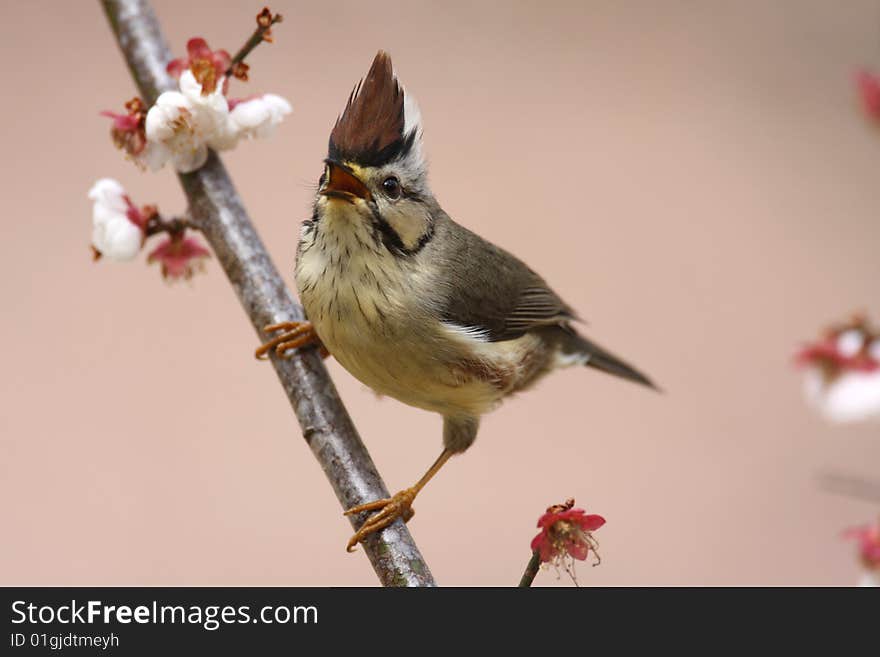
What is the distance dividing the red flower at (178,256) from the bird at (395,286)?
21 centimetres

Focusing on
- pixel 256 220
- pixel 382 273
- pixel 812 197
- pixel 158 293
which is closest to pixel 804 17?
pixel 812 197

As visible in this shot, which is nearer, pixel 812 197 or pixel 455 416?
pixel 455 416

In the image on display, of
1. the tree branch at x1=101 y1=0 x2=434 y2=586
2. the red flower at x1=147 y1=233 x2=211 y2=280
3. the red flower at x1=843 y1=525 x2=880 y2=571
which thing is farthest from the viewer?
the red flower at x1=147 y1=233 x2=211 y2=280

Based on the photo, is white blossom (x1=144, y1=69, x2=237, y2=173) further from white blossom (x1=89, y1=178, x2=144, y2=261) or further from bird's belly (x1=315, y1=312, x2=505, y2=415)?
bird's belly (x1=315, y1=312, x2=505, y2=415)

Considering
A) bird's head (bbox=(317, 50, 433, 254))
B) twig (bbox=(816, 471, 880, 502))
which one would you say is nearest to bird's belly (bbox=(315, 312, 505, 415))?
bird's head (bbox=(317, 50, 433, 254))

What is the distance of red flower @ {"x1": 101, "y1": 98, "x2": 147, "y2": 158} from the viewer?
203 centimetres

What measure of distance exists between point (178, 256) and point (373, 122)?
1.84 feet

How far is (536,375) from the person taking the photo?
2.62m

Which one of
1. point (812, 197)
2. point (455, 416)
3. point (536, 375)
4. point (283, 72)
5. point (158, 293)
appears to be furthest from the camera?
point (812, 197)

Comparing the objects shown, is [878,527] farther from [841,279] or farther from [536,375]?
[841,279]

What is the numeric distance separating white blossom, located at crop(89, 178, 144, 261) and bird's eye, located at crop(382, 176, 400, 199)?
48 cm

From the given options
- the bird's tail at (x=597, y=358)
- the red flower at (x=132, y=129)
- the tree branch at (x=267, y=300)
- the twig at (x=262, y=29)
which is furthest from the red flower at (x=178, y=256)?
the bird's tail at (x=597, y=358)

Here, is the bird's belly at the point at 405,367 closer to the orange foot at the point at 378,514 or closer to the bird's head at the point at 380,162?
the bird's head at the point at 380,162

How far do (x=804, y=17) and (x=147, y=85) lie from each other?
486cm
